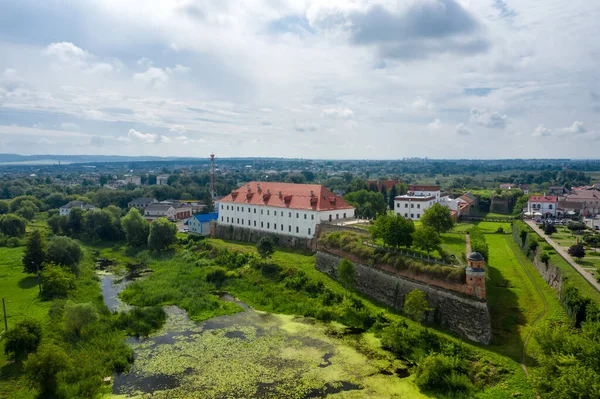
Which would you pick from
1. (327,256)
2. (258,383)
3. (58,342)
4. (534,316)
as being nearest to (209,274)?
(327,256)

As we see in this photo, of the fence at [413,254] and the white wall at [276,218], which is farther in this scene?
the white wall at [276,218]

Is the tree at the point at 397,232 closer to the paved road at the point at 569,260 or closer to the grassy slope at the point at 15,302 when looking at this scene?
the paved road at the point at 569,260

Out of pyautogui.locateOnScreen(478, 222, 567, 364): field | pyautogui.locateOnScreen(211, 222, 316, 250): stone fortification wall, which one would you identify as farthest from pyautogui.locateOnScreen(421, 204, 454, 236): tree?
pyautogui.locateOnScreen(211, 222, 316, 250): stone fortification wall

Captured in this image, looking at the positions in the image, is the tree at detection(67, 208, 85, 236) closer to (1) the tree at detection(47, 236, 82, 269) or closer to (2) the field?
(1) the tree at detection(47, 236, 82, 269)

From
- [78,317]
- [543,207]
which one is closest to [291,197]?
[78,317]

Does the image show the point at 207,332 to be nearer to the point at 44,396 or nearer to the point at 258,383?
the point at 258,383

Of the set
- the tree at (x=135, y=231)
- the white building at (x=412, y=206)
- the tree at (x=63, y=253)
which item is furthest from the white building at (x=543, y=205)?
the tree at (x=63, y=253)
